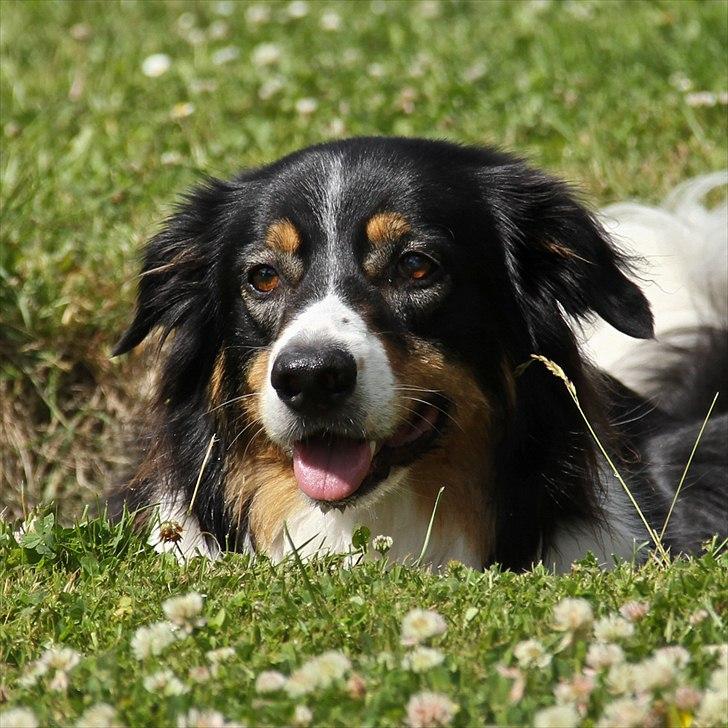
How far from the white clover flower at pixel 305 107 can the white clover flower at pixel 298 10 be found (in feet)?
5.66

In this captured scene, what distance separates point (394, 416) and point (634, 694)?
4.35ft

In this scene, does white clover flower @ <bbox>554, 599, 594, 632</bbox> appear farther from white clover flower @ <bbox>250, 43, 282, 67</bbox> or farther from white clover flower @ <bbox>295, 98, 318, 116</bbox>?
white clover flower @ <bbox>250, 43, 282, 67</bbox>

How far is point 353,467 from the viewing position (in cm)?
358

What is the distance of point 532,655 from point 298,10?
6770 mm

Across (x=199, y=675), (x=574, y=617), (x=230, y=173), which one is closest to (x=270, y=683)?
(x=199, y=675)

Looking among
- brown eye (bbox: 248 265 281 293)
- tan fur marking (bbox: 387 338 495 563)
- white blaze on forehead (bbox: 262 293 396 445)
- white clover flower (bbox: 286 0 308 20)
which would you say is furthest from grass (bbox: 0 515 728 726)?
white clover flower (bbox: 286 0 308 20)

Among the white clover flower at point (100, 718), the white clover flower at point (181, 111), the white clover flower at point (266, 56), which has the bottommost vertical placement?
the white clover flower at point (100, 718)

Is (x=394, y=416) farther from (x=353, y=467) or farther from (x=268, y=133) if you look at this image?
(x=268, y=133)

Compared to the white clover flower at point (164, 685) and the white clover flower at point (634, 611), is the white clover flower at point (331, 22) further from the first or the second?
the white clover flower at point (164, 685)

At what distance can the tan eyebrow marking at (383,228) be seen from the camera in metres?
3.62

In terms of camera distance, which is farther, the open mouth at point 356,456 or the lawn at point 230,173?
the open mouth at point 356,456

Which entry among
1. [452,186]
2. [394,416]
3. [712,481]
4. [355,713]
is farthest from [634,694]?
[712,481]

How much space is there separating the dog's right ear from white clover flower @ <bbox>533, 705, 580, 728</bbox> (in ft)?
7.03

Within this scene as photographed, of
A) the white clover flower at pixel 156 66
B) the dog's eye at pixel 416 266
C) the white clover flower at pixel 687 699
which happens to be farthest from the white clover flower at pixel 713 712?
the white clover flower at pixel 156 66
